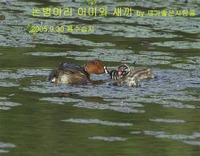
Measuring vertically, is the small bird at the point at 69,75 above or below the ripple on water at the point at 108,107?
above

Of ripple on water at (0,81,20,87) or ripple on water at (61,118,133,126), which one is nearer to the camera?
ripple on water at (61,118,133,126)

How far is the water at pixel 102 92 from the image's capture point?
9227 mm

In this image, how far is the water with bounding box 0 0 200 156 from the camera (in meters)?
9.23

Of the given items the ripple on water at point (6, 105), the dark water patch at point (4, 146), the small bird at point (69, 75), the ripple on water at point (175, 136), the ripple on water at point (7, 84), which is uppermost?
the small bird at point (69, 75)

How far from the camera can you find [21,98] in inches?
454

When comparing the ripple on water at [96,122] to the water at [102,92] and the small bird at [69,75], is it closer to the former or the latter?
the water at [102,92]

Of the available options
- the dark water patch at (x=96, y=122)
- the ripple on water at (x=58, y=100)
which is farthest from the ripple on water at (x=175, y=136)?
the ripple on water at (x=58, y=100)

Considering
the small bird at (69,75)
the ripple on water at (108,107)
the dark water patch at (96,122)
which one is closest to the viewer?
the dark water patch at (96,122)

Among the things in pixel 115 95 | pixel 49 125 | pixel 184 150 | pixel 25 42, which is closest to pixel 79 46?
pixel 25 42

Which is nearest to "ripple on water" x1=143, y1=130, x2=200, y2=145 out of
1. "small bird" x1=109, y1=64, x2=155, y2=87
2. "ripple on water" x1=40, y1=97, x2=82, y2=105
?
"ripple on water" x1=40, y1=97, x2=82, y2=105

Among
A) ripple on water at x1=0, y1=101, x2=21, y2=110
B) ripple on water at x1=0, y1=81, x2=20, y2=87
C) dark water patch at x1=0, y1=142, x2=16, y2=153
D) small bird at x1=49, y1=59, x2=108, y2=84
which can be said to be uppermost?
small bird at x1=49, y1=59, x2=108, y2=84

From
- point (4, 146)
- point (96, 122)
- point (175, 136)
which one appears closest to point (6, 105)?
point (96, 122)

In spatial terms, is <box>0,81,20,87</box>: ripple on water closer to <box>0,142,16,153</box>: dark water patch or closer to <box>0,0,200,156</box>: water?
<box>0,0,200,156</box>: water

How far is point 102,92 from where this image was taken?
12.2m
